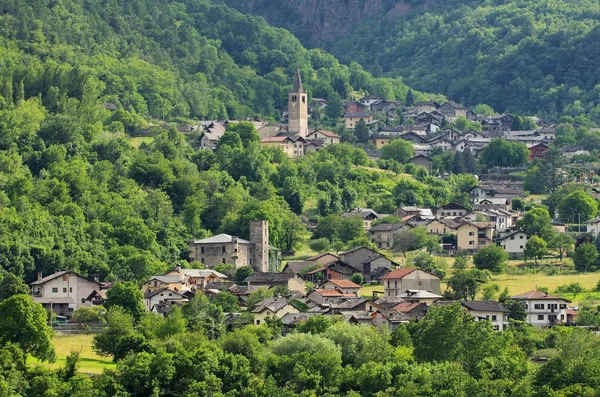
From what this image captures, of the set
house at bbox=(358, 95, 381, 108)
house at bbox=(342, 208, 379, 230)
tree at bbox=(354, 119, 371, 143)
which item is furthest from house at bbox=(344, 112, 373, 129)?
house at bbox=(342, 208, 379, 230)

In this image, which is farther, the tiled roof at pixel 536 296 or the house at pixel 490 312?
the tiled roof at pixel 536 296

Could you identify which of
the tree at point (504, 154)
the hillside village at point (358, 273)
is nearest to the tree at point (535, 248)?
the hillside village at point (358, 273)

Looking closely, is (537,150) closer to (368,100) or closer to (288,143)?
(288,143)

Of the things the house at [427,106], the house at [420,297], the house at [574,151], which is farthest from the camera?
the house at [427,106]

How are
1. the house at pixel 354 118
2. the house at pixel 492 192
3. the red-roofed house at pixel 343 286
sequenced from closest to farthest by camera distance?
1. the red-roofed house at pixel 343 286
2. the house at pixel 492 192
3. the house at pixel 354 118

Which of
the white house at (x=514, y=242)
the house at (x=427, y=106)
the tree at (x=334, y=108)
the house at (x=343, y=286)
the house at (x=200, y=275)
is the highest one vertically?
the house at (x=427, y=106)

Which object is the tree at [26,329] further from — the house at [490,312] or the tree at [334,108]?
the tree at [334,108]

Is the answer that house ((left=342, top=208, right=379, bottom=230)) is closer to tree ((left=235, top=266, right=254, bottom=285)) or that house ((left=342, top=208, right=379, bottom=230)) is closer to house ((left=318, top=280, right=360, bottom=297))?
tree ((left=235, top=266, right=254, bottom=285))

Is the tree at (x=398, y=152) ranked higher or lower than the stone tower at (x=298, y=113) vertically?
lower
